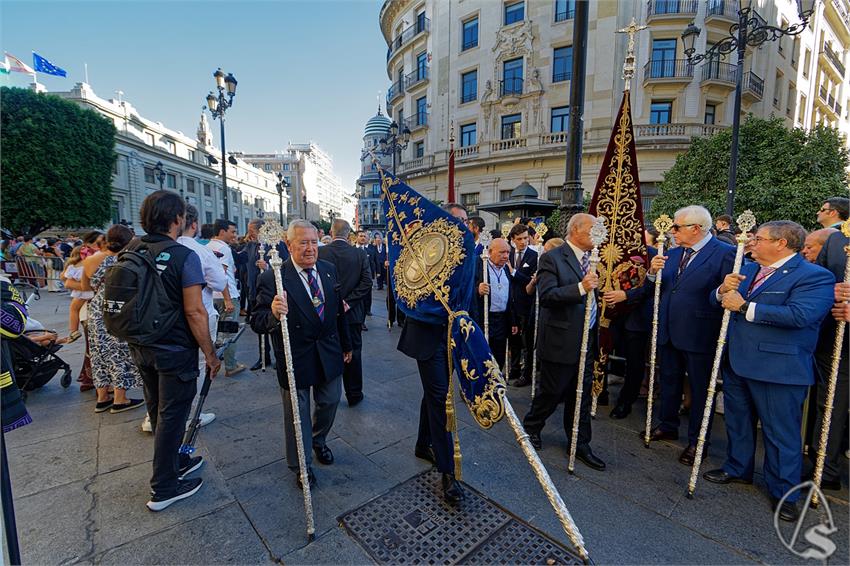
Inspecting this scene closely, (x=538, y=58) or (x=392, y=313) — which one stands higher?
(x=538, y=58)

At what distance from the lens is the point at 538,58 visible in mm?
23406

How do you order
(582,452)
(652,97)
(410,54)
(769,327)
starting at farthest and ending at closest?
(410,54) → (652,97) → (582,452) → (769,327)

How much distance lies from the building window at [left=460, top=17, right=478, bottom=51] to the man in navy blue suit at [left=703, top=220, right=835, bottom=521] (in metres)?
28.3

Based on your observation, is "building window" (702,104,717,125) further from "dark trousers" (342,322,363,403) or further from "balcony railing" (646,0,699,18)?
"dark trousers" (342,322,363,403)

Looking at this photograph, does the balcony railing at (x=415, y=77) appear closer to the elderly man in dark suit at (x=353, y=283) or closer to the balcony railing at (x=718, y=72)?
the balcony railing at (x=718, y=72)

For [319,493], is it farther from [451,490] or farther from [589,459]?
[589,459]

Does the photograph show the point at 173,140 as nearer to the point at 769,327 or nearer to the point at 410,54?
the point at 410,54

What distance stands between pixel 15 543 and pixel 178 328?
4.46ft

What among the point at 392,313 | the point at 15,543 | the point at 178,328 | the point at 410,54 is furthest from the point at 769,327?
the point at 410,54

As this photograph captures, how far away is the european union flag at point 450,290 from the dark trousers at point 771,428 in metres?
2.08

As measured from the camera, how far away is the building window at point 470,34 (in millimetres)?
26297

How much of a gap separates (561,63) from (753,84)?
11.1 m

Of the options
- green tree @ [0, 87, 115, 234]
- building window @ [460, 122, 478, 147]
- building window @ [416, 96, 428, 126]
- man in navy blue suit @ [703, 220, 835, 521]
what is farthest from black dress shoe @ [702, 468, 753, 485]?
green tree @ [0, 87, 115, 234]

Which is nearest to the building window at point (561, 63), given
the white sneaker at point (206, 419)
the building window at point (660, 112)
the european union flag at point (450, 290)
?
the building window at point (660, 112)
